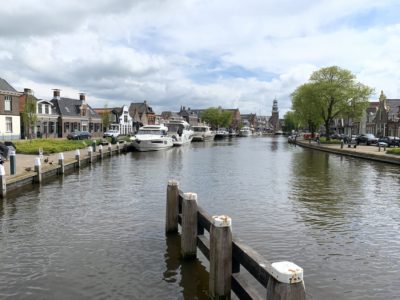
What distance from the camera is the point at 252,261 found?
5.56m

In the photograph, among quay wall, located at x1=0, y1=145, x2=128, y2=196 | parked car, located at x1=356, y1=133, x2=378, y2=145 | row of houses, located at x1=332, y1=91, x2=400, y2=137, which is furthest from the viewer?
row of houses, located at x1=332, y1=91, x2=400, y2=137

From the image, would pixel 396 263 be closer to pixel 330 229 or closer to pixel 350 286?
pixel 350 286

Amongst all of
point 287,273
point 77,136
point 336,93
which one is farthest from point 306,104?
point 287,273

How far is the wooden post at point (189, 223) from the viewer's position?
838 centimetres

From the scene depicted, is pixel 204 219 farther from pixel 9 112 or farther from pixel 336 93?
pixel 336 93

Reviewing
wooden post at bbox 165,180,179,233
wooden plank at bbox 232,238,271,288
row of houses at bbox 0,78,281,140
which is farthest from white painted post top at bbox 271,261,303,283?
row of houses at bbox 0,78,281,140

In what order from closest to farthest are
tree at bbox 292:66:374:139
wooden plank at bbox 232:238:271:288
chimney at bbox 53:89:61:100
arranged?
wooden plank at bbox 232:238:271:288 < tree at bbox 292:66:374:139 < chimney at bbox 53:89:61:100

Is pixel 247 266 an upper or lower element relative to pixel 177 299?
upper

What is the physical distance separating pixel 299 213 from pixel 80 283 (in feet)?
29.2

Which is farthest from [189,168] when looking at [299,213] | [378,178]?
[299,213]

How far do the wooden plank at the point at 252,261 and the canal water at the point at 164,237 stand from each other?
1664mm

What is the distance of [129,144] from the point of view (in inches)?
1866

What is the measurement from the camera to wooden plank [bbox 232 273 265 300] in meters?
5.59

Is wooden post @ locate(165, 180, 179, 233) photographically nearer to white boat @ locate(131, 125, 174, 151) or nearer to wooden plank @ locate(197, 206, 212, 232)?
wooden plank @ locate(197, 206, 212, 232)
